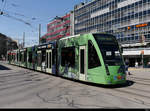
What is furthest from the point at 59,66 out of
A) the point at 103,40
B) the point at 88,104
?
the point at 88,104

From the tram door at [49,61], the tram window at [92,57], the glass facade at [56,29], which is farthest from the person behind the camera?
the glass facade at [56,29]

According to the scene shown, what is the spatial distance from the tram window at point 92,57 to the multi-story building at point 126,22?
93.5 feet

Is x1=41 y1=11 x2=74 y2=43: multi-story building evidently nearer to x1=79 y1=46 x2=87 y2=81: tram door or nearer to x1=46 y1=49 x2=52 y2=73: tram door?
x1=46 y1=49 x2=52 y2=73: tram door

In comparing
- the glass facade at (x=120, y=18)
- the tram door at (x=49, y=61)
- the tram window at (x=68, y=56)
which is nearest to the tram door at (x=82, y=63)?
the tram window at (x=68, y=56)

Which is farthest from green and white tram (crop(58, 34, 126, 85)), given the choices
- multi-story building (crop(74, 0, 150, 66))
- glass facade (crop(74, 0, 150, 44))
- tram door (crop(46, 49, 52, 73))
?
glass facade (crop(74, 0, 150, 44))

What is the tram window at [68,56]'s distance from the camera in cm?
1183

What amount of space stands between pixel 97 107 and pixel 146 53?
34.7 metres

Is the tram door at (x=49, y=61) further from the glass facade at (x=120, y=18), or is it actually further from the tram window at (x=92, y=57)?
the glass facade at (x=120, y=18)

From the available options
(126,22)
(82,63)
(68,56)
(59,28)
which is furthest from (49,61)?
(59,28)

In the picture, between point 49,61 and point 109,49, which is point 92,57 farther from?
point 49,61

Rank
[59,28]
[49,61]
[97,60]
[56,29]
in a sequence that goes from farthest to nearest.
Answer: [56,29] → [59,28] → [49,61] → [97,60]

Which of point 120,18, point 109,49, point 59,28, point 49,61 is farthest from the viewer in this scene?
point 59,28

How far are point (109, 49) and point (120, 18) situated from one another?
131 feet

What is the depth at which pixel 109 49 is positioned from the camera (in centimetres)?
988
